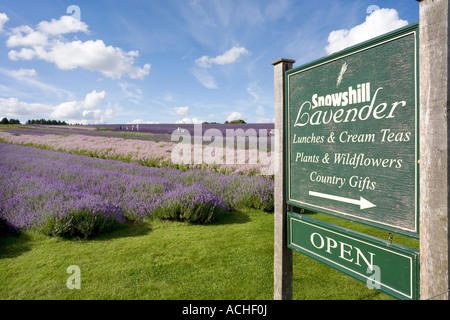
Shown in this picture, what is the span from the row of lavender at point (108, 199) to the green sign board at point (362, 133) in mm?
2823

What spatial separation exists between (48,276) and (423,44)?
3.80 metres

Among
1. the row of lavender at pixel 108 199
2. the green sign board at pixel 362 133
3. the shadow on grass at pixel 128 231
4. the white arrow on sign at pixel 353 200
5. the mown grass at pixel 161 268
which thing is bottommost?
the mown grass at pixel 161 268

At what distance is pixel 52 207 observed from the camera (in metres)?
4.05

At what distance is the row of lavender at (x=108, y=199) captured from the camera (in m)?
3.98

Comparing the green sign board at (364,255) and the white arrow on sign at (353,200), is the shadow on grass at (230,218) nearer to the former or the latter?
the green sign board at (364,255)

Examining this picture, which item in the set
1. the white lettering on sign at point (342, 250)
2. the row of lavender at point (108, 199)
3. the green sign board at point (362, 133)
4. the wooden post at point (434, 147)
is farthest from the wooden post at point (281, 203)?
the row of lavender at point (108, 199)

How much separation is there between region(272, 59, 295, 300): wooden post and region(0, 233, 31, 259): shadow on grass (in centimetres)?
330

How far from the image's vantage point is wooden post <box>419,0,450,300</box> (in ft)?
4.45

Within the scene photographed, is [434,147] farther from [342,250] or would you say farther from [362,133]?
[342,250]

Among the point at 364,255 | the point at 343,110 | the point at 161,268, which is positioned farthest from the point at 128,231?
the point at 343,110

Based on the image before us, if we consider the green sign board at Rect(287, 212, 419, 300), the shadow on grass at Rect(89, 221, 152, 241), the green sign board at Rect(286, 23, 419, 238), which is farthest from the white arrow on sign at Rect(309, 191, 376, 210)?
the shadow on grass at Rect(89, 221, 152, 241)

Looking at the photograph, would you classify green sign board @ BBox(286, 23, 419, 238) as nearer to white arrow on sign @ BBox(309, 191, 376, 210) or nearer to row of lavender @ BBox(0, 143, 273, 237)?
white arrow on sign @ BBox(309, 191, 376, 210)

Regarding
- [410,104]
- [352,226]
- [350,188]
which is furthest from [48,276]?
[352,226]
